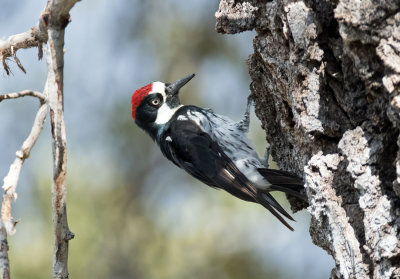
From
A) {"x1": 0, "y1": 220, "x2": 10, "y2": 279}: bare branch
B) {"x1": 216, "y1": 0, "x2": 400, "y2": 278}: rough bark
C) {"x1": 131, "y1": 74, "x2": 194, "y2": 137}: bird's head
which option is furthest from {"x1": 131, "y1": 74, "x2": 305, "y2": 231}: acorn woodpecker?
{"x1": 0, "y1": 220, "x2": 10, "y2": 279}: bare branch

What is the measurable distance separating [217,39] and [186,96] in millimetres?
702

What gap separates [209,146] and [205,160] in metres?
0.17

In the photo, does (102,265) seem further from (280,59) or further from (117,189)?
(280,59)

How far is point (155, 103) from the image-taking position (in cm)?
444

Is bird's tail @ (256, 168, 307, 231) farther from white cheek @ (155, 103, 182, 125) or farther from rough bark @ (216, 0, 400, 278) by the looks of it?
white cheek @ (155, 103, 182, 125)

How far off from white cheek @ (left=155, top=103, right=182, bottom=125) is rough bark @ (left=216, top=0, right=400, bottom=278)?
1.79 metres

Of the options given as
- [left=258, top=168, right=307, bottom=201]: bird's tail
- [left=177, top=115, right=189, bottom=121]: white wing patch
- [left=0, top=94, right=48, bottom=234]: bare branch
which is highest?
[left=177, top=115, right=189, bottom=121]: white wing patch

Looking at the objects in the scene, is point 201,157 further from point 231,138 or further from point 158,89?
point 158,89

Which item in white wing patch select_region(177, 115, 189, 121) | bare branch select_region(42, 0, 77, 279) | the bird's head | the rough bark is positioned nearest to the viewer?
bare branch select_region(42, 0, 77, 279)

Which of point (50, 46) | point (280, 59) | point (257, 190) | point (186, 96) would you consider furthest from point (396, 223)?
point (186, 96)

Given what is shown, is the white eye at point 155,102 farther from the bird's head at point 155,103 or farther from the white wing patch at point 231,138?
the white wing patch at point 231,138

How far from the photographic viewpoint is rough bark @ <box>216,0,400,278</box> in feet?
6.33

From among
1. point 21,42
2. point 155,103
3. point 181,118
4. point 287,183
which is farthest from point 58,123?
point 155,103

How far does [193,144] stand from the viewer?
3.89 meters
